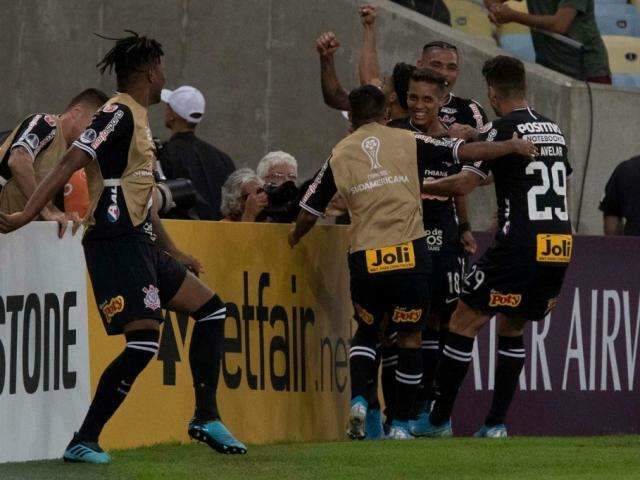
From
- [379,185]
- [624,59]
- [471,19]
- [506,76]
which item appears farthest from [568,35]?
[379,185]

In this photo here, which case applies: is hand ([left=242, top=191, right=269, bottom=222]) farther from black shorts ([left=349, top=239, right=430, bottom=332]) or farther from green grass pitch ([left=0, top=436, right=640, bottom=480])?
green grass pitch ([left=0, top=436, right=640, bottom=480])

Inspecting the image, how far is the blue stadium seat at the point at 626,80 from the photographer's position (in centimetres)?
1652

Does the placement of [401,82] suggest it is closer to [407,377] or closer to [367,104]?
[367,104]

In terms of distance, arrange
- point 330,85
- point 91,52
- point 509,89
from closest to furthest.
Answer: point 509,89
point 330,85
point 91,52

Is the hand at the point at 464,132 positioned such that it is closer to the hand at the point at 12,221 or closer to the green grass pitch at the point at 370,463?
the green grass pitch at the point at 370,463

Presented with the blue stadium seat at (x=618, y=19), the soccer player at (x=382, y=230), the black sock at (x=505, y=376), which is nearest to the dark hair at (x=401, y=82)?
the soccer player at (x=382, y=230)

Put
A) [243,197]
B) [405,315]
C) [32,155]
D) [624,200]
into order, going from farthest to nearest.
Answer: [624,200], [243,197], [405,315], [32,155]

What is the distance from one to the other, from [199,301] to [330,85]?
3333 millimetres

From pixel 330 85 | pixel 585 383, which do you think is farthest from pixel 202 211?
pixel 585 383

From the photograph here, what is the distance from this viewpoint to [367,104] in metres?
10.2

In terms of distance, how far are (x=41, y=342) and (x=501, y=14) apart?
735cm

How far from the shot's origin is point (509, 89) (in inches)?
416

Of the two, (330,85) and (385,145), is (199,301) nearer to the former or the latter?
(385,145)

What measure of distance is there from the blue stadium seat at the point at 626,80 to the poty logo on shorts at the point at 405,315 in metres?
6.93
